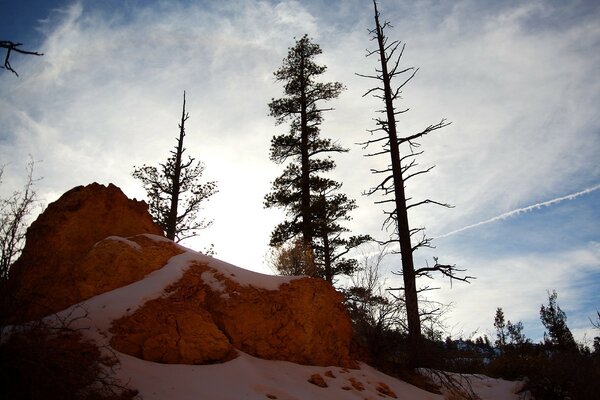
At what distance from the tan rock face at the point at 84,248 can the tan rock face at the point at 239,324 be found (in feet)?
3.25

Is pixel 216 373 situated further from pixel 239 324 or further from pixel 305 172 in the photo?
pixel 305 172

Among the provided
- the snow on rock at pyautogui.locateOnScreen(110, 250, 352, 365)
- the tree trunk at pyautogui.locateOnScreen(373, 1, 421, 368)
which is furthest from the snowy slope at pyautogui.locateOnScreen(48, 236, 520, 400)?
the tree trunk at pyautogui.locateOnScreen(373, 1, 421, 368)

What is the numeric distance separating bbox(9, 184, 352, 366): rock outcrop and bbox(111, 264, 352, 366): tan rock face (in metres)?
0.01

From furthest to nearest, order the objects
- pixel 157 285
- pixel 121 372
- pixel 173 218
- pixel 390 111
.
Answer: pixel 173 218, pixel 390 111, pixel 157 285, pixel 121 372

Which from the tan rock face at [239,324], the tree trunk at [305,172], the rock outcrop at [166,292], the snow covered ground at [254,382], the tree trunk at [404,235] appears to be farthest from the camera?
the tree trunk at [305,172]

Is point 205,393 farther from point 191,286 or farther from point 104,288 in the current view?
point 104,288

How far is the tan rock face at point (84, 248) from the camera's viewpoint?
18.9ft

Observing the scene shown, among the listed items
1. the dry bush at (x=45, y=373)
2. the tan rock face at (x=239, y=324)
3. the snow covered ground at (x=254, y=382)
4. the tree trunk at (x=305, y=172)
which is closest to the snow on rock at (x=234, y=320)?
the tan rock face at (x=239, y=324)

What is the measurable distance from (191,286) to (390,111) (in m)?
8.05

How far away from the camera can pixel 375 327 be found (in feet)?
28.5

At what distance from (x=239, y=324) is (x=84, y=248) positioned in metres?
3.18

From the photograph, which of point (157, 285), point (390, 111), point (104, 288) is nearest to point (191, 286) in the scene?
point (157, 285)

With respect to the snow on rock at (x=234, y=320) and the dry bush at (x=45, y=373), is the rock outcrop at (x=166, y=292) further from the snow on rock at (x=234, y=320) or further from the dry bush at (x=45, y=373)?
the dry bush at (x=45, y=373)

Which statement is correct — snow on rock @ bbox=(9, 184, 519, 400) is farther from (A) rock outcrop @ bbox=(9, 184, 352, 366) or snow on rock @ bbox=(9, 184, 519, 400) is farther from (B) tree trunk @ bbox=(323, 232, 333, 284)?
(B) tree trunk @ bbox=(323, 232, 333, 284)
